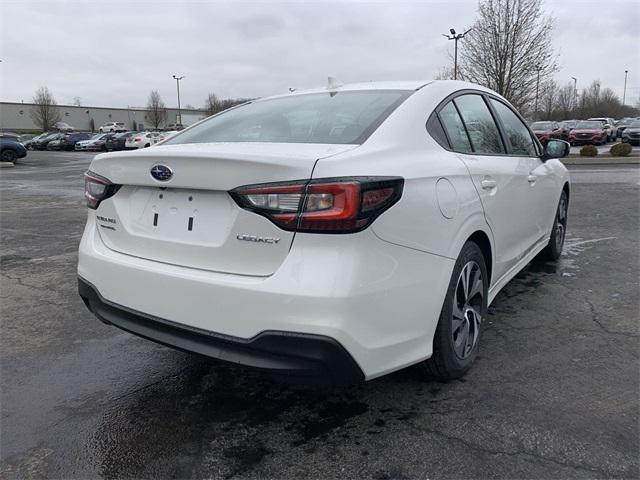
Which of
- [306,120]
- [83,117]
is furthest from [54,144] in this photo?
[83,117]

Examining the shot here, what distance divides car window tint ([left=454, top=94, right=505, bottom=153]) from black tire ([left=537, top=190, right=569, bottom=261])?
1.84 m

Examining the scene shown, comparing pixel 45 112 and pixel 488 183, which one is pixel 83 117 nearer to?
pixel 45 112

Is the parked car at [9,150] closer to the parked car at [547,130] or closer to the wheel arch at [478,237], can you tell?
the parked car at [547,130]

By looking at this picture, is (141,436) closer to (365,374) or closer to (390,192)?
(365,374)

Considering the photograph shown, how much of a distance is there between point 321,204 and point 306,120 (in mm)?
981

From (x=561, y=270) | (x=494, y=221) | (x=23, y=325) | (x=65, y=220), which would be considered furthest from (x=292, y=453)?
(x=65, y=220)

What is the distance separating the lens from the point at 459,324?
2.82m

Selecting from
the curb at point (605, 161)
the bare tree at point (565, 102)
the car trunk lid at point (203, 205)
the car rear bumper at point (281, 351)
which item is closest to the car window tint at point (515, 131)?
the car trunk lid at point (203, 205)

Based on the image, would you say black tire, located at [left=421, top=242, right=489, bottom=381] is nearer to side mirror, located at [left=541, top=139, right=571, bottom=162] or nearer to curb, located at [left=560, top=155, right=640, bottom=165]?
side mirror, located at [left=541, top=139, right=571, bottom=162]

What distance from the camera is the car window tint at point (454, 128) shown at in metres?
2.92

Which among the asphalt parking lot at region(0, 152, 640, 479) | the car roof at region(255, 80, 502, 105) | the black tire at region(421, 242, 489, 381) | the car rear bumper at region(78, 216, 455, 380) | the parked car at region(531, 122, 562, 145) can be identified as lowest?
the asphalt parking lot at region(0, 152, 640, 479)

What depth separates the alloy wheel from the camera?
2787 millimetres

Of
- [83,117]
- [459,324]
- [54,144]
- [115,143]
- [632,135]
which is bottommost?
[459,324]

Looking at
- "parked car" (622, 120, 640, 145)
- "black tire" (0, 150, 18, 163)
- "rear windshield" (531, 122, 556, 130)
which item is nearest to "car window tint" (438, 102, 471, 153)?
"black tire" (0, 150, 18, 163)
